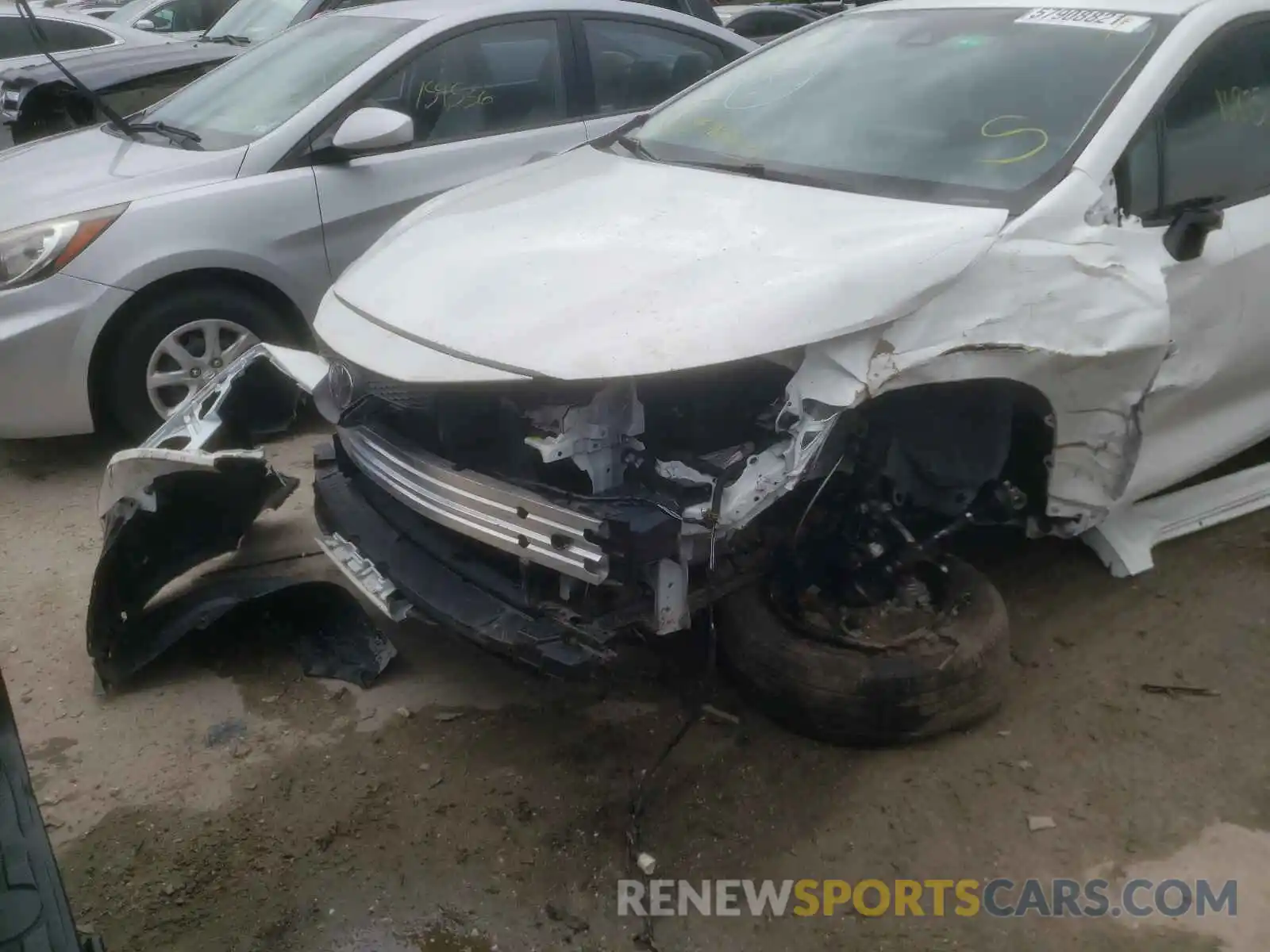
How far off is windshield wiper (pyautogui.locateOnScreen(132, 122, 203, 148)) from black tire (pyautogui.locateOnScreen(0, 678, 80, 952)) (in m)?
3.68

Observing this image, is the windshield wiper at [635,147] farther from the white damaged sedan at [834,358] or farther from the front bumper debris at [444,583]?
the front bumper debris at [444,583]

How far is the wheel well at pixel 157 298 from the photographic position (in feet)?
14.1

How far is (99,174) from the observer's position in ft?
Result: 15.0

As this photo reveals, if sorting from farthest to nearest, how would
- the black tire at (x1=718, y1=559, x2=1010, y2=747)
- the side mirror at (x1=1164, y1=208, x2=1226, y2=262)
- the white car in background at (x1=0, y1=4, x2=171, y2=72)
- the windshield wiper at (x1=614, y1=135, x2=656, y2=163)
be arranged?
the white car in background at (x1=0, y1=4, x2=171, y2=72) → the windshield wiper at (x1=614, y1=135, x2=656, y2=163) → the side mirror at (x1=1164, y1=208, x2=1226, y2=262) → the black tire at (x1=718, y1=559, x2=1010, y2=747)

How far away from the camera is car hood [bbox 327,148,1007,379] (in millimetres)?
2451

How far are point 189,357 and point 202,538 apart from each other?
4.07 feet

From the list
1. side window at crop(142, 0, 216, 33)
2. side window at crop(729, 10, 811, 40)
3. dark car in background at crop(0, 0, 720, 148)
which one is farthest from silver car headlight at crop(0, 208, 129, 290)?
side window at crop(729, 10, 811, 40)

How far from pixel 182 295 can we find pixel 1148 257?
3.43 meters

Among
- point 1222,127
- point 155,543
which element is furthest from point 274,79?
point 1222,127

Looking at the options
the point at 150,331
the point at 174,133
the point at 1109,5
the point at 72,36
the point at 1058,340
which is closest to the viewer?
the point at 1058,340

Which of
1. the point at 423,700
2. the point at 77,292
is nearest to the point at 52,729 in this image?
the point at 423,700

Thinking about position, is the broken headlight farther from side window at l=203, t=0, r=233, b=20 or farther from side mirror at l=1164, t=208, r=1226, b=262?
side window at l=203, t=0, r=233, b=20

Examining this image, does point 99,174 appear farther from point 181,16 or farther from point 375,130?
point 181,16

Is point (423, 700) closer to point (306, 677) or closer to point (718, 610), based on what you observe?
point (306, 677)
